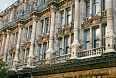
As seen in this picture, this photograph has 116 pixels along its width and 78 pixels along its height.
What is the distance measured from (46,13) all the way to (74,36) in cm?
872

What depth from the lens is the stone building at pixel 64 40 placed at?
20.1m

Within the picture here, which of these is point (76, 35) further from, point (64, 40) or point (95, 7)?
point (95, 7)

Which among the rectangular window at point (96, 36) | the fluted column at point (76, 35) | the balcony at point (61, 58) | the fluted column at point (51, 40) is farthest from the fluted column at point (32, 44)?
the rectangular window at point (96, 36)

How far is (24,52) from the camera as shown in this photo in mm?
34438

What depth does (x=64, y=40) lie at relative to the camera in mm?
27078

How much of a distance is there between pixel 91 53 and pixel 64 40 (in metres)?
6.19

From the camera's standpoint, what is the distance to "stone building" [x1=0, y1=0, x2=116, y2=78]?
20141 mm

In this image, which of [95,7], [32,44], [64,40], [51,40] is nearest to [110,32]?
[95,7]

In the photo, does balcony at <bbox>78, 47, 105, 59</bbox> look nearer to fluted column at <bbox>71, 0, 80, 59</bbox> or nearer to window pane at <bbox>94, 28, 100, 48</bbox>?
fluted column at <bbox>71, 0, 80, 59</bbox>

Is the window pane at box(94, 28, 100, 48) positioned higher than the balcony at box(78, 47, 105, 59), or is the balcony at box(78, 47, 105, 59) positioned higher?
the window pane at box(94, 28, 100, 48)

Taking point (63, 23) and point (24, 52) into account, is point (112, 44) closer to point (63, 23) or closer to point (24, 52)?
point (63, 23)

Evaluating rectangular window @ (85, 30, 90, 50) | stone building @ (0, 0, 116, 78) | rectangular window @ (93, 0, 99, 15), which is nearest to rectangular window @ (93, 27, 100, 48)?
stone building @ (0, 0, 116, 78)

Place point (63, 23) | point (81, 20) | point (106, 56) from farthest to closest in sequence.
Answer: point (63, 23)
point (81, 20)
point (106, 56)

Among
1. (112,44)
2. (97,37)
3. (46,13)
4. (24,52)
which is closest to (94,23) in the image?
(97,37)
